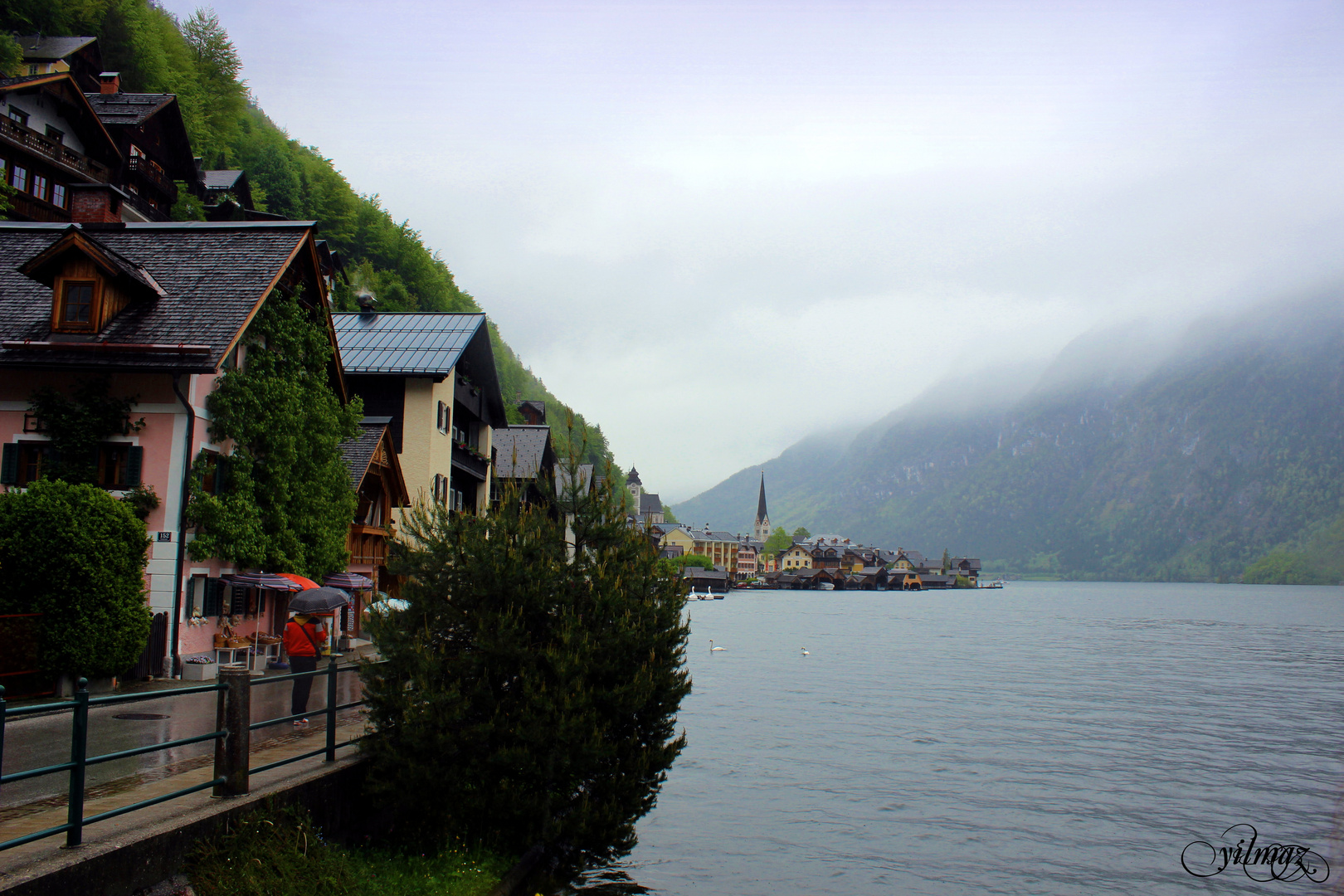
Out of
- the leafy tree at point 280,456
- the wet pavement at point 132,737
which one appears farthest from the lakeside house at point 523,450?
the wet pavement at point 132,737

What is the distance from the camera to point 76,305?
21812mm

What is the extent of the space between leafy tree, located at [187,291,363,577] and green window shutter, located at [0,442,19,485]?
3.53 m

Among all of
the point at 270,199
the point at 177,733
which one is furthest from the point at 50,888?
the point at 270,199

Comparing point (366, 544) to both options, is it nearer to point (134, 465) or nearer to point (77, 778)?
point (134, 465)

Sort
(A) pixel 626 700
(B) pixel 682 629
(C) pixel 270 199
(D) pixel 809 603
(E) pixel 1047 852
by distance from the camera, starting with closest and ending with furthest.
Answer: (A) pixel 626 700 → (B) pixel 682 629 → (E) pixel 1047 852 → (C) pixel 270 199 → (D) pixel 809 603

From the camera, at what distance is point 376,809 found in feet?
41.2

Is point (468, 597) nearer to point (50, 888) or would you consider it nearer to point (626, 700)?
point (626, 700)

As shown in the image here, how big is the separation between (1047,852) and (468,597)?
11.6 m

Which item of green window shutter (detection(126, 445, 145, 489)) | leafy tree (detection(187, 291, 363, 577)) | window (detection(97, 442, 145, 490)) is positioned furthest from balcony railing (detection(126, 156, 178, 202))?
green window shutter (detection(126, 445, 145, 489))

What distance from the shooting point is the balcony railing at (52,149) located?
42.8 meters

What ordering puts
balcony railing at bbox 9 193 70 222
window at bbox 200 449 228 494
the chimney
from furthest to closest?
balcony railing at bbox 9 193 70 222 → the chimney → window at bbox 200 449 228 494

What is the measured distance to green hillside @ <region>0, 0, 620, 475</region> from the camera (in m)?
68.5
